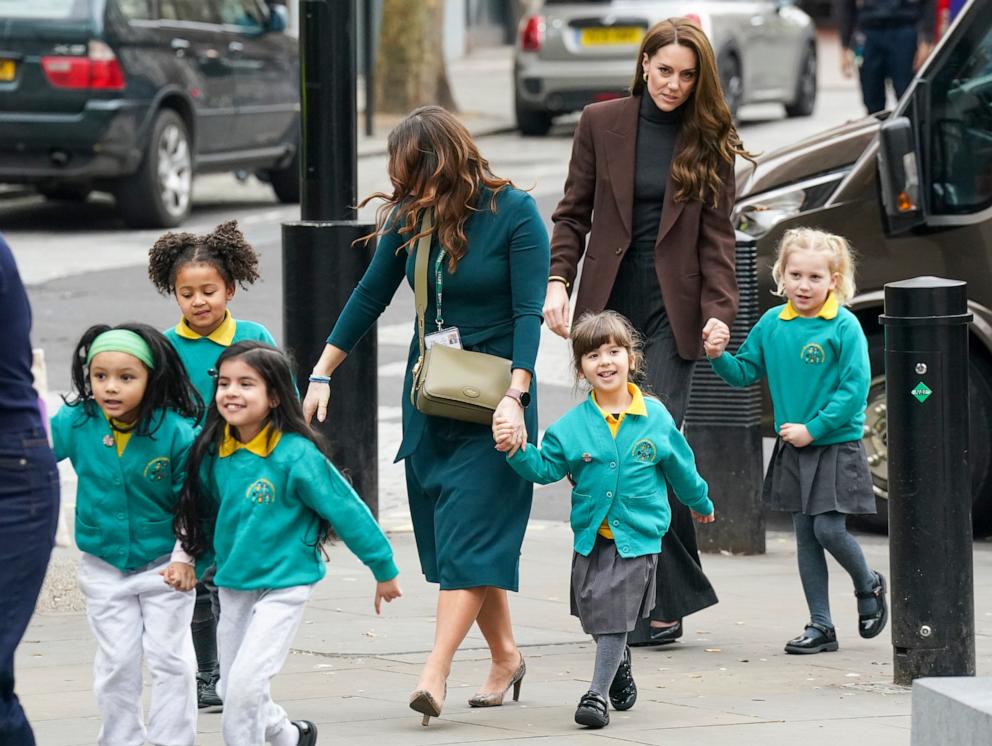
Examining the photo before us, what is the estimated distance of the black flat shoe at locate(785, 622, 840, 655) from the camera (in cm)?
630

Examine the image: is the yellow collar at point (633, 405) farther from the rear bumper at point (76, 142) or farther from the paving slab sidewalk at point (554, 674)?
the rear bumper at point (76, 142)

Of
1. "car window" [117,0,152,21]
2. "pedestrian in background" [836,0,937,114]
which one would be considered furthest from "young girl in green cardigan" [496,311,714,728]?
"pedestrian in background" [836,0,937,114]

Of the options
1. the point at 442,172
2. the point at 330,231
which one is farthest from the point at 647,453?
the point at 330,231

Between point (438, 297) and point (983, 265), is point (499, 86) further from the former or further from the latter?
point (438, 297)

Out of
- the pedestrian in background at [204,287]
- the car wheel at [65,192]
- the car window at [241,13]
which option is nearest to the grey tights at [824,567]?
the pedestrian in background at [204,287]

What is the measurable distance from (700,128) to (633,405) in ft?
3.23

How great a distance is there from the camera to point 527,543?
27.0 ft

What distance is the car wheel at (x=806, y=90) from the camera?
24859mm

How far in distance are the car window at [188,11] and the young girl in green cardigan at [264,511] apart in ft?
39.0

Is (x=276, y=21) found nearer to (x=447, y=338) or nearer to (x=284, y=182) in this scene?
(x=284, y=182)

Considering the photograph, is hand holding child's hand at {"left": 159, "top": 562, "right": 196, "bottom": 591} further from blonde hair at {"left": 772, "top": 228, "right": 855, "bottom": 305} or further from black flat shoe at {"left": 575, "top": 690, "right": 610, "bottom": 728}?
blonde hair at {"left": 772, "top": 228, "right": 855, "bottom": 305}

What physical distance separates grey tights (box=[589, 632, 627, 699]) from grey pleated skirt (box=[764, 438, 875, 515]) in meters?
1.19

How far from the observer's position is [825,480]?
6.38 meters

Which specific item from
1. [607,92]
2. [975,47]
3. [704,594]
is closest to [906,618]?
[704,594]
